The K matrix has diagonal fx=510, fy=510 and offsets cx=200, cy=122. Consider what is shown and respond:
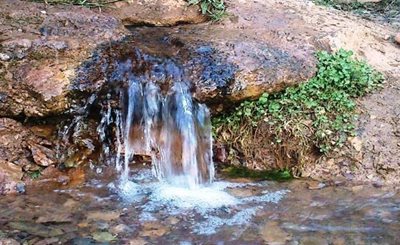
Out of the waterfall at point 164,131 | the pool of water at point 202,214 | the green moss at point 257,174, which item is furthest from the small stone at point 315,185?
the waterfall at point 164,131

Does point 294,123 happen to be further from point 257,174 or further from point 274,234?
point 274,234

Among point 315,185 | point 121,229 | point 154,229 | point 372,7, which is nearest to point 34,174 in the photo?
point 121,229

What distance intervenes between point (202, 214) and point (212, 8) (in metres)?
2.55

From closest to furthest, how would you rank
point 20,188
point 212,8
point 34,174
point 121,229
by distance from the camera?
point 121,229
point 20,188
point 34,174
point 212,8

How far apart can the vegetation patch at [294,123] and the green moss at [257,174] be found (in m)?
0.07

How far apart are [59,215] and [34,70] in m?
1.17

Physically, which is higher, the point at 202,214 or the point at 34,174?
the point at 34,174

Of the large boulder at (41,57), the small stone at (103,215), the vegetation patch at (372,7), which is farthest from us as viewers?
the vegetation patch at (372,7)

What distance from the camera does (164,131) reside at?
4.11 m

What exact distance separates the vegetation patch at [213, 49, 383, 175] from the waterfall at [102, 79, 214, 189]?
9.2 inches

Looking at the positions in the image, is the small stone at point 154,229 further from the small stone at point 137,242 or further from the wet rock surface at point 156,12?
the wet rock surface at point 156,12

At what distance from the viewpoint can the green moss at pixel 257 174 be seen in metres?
3.99

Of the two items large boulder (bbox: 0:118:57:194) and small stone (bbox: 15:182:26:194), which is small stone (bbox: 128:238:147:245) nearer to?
small stone (bbox: 15:182:26:194)

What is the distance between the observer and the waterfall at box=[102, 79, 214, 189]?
4.04 metres
